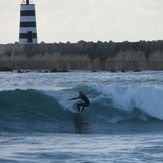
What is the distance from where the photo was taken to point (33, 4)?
54531mm

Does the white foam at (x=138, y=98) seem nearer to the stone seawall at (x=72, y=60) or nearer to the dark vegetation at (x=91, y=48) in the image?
the stone seawall at (x=72, y=60)

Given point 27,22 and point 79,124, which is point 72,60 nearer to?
point 27,22

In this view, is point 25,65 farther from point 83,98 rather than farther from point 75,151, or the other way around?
point 75,151

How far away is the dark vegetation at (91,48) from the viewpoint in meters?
54.4

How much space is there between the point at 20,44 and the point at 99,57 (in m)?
5.96

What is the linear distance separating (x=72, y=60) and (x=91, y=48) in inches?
68.7

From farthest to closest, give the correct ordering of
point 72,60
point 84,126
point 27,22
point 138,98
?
point 72,60 < point 27,22 < point 138,98 < point 84,126

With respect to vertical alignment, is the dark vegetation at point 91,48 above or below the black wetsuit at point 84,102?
above

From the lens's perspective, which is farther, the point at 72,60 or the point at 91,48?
the point at 72,60

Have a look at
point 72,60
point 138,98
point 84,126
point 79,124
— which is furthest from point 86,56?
point 84,126

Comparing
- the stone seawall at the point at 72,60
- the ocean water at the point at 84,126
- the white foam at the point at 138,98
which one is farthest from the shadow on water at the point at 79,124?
the stone seawall at the point at 72,60

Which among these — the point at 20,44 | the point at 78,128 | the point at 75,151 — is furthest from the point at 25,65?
the point at 75,151

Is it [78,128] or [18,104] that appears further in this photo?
[18,104]

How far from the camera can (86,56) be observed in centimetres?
5644
